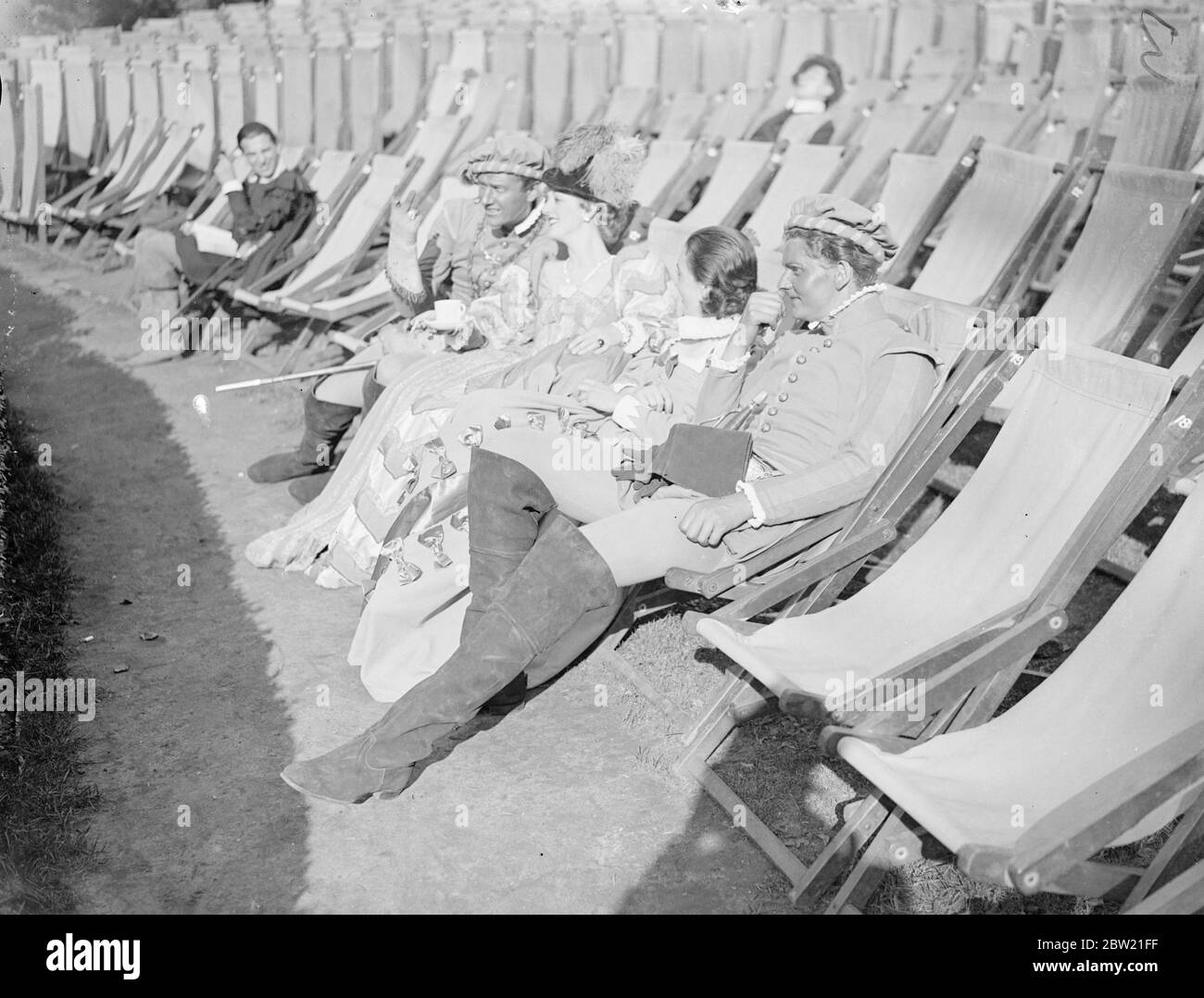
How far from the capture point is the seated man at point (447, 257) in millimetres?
3967

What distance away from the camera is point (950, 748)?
2268mm

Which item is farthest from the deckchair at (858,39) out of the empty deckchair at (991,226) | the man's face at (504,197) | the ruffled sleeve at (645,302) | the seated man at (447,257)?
the ruffled sleeve at (645,302)

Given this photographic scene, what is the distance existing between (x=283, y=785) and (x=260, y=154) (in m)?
4.53

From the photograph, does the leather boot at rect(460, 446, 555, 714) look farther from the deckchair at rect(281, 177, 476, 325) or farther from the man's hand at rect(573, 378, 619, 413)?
the deckchair at rect(281, 177, 476, 325)

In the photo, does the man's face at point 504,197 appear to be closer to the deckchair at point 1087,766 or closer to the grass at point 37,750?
the grass at point 37,750

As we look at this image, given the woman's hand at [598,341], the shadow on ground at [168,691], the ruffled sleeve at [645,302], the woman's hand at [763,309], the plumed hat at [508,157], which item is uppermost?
the plumed hat at [508,157]

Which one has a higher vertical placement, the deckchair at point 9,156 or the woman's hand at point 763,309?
the woman's hand at point 763,309

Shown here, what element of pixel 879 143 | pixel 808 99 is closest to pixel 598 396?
pixel 879 143

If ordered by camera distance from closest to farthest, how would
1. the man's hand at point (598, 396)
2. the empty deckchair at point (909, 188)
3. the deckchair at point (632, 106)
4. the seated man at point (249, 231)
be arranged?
the man's hand at point (598, 396) → the empty deckchair at point (909, 188) → the seated man at point (249, 231) → the deckchair at point (632, 106)

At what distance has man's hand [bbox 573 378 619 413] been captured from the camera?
3.21 metres

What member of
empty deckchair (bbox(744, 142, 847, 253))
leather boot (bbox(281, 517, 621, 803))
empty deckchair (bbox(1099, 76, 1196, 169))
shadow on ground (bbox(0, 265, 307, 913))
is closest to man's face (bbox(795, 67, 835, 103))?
empty deckchair (bbox(744, 142, 847, 253))

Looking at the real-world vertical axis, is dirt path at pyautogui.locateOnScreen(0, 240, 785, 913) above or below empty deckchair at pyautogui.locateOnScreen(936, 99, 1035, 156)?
below

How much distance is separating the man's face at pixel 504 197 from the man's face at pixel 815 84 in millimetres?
3851

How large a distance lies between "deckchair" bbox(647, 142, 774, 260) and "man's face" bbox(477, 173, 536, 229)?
5.94 feet
